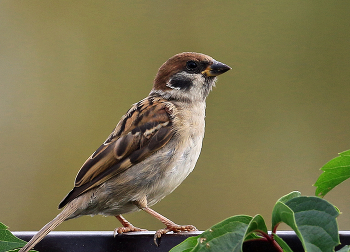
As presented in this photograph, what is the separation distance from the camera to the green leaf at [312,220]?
3.01 ft

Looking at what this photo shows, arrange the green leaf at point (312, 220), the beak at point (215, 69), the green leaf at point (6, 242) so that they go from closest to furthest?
the green leaf at point (312, 220) < the green leaf at point (6, 242) < the beak at point (215, 69)

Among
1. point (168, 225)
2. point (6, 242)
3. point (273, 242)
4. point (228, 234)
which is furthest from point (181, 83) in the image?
point (228, 234)

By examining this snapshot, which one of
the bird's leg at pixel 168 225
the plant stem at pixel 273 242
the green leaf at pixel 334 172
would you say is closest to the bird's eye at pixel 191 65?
the bird's leg at pixel 168 225

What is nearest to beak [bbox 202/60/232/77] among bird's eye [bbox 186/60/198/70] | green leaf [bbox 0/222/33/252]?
bird's eye [bbox 186/60/198/70]

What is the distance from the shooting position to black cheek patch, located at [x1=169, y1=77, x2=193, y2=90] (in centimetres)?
310

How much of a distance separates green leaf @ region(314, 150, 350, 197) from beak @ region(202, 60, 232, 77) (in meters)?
1.85

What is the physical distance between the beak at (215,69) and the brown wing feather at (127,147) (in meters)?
0.41

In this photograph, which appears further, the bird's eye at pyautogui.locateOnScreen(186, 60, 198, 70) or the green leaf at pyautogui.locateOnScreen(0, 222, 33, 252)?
the bird's eye at pyautogui.locateOnScreen(186, 60, 198, 70)

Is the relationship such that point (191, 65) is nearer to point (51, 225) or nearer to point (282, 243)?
point (51, 225)

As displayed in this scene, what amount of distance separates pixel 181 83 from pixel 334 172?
1975 mm

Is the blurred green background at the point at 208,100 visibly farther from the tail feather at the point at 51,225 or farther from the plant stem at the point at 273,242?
the plant stem at the point at 273,242

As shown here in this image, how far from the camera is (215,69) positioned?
307cm

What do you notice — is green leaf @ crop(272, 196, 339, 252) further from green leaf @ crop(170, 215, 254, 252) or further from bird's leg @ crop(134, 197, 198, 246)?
bird's leg @ crop(134, 197, 198, 246)

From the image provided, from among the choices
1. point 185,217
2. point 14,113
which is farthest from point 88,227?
point 14,113
